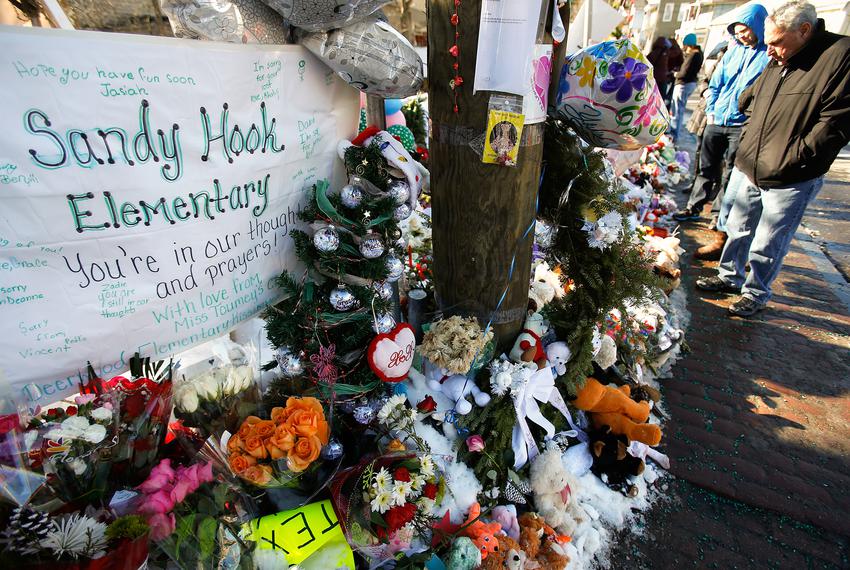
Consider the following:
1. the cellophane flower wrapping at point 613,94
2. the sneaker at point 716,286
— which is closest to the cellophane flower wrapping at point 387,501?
the cellophane flower wrapping at point 613,94

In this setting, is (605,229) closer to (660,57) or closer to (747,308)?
(747,308)

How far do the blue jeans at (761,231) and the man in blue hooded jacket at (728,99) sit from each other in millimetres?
759

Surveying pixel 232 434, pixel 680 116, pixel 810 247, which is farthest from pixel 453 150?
pixel 680 116

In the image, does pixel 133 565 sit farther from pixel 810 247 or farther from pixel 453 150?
pixel 810 247

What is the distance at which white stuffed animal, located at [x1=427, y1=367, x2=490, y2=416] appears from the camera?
2160 mm

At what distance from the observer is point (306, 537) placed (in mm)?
1581

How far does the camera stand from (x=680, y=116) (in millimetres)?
8367

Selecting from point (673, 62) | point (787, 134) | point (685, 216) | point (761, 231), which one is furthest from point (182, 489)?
point (673, 62)

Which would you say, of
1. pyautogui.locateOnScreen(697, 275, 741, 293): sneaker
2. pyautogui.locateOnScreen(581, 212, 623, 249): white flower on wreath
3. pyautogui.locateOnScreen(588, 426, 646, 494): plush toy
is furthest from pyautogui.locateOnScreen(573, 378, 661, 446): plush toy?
pyautogui.locateOnScreen(697, 275, 741, 293): sneaker

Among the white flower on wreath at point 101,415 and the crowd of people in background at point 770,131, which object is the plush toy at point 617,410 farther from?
the white flower on wreath at point 101,415

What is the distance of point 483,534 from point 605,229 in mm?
1535

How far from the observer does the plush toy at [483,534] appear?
71.4 inches

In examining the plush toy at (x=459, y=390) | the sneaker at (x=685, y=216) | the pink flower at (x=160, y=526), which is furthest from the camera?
the sneaker at (x=685, y=216)

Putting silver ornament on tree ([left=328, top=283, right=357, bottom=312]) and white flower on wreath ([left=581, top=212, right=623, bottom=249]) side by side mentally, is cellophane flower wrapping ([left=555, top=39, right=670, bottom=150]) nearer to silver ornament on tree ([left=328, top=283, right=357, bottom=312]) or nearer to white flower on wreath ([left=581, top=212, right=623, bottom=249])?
white flower on wreath ([left=581, top=212, right=623, bottom=249])
